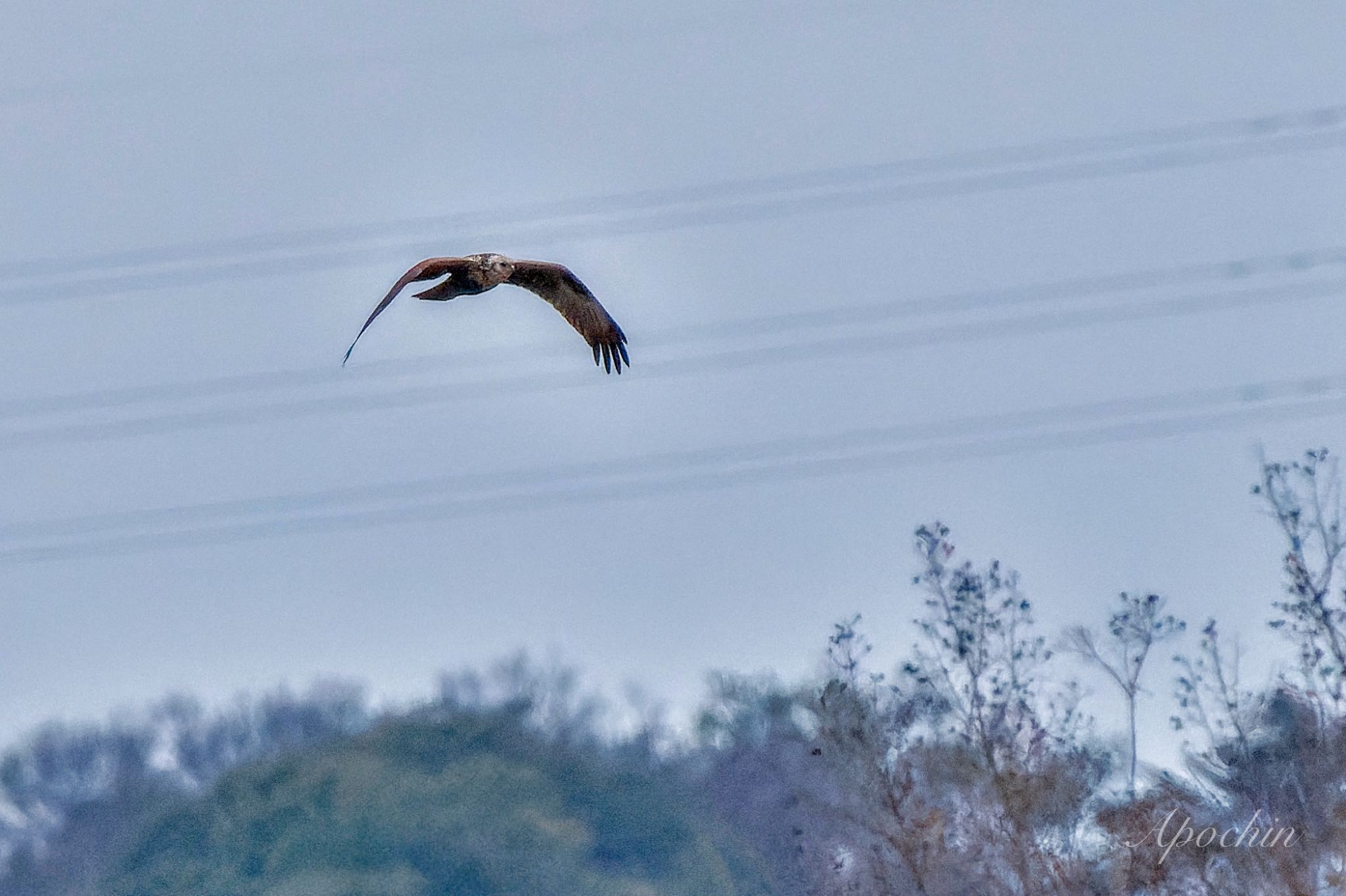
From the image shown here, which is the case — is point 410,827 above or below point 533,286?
below

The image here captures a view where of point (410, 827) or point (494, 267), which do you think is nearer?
point (494, 267)

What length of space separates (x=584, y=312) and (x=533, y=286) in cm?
49

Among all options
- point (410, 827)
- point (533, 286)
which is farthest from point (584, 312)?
point (410, 827)

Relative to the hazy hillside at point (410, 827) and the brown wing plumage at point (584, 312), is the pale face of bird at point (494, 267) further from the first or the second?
the hazy hillside at point (410, 827)

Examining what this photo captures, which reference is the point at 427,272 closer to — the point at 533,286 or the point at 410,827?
the point at 533,286

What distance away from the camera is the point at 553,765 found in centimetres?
2219

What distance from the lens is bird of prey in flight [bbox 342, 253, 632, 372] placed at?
1559 cm

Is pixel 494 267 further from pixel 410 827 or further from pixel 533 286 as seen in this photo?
pixel 410 827

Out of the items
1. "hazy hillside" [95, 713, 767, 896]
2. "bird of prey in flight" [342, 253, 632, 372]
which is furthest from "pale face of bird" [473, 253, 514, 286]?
"hazy hillside" [95, 713, 767, 896]

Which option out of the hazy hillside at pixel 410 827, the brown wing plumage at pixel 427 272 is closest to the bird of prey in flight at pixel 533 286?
the brown wing plumage at pixel 427 272

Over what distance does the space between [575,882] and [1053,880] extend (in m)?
4.75

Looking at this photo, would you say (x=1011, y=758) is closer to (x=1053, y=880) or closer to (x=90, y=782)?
(x=1053, y=880)

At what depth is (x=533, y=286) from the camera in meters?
16.9

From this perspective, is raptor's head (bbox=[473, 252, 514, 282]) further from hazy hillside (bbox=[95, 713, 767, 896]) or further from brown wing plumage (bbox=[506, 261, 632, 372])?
hazy hillside (bbox=[95, 713, 767, 896])
